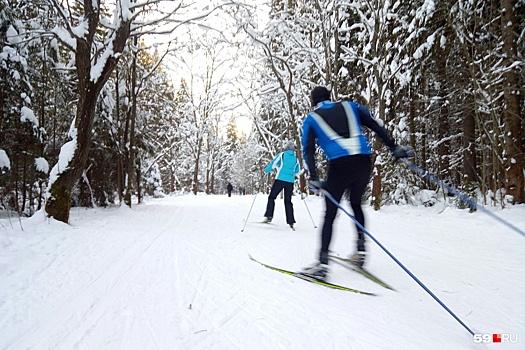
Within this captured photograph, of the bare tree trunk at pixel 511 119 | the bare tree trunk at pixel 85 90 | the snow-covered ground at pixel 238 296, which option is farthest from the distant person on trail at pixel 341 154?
the bare tree trunk at pixel 511 119

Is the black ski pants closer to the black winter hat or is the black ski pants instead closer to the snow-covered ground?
the snow-covered ground

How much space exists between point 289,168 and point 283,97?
10.7 m

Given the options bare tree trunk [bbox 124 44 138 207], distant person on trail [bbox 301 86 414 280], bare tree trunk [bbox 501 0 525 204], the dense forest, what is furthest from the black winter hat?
bare tree trunk [bbox 124 44 138 207]

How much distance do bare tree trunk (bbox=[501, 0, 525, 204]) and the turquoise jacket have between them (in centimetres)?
551

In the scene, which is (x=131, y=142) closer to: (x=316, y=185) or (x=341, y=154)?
(x=316, y=185)

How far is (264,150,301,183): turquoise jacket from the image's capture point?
23.0 feet

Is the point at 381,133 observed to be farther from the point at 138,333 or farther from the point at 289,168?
the point at 289,168

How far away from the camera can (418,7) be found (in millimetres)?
9812

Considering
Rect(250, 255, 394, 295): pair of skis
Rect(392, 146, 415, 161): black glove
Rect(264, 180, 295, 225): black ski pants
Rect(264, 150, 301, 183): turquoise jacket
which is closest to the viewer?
Rect(250, 255, 394, 295): pair of skis

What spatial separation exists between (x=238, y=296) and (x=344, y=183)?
5.11 ft

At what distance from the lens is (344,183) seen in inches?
127

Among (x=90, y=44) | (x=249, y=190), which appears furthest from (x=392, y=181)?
(x=249, y=190)

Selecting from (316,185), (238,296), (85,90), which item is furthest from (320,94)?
(85,90)

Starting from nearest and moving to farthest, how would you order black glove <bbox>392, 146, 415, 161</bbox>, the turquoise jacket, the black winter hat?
black glove <bbox>392, 146, 415, 161</bbox> < the black winter hat < the turquoise jacket
